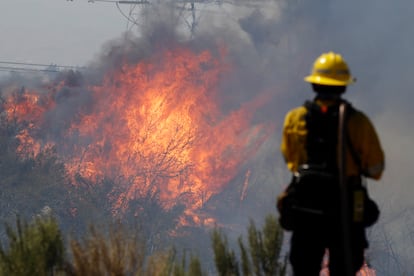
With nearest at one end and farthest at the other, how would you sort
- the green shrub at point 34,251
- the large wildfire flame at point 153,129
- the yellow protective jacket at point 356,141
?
the yellow protective jacket at point 356,141 → the green shrub at point 34,251 → the large wildfire flame at point 153,129

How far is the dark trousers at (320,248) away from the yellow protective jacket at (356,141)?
1.34 ft

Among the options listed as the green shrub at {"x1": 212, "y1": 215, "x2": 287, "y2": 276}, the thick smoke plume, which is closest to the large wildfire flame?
the thick smoke plume

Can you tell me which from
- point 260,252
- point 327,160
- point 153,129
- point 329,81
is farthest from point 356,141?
point 153,129

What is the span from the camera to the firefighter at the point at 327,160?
19.9ft

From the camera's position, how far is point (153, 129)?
62438mm

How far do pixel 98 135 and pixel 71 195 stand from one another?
5443 millimetres

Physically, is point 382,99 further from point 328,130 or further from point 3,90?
point 328,130

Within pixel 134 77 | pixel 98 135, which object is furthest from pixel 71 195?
pixel 134 77

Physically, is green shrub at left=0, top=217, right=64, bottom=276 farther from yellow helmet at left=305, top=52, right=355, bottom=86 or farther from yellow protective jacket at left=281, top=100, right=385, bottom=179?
yellow helmet at left=305, top=52, right=355, bottom=86

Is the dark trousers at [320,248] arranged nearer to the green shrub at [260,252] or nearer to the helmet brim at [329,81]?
the helmet brim at [329,81]

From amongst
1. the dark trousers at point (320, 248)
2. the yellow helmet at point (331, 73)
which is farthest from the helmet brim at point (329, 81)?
the dark trousers at point (320, 248)

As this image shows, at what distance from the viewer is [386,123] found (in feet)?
255

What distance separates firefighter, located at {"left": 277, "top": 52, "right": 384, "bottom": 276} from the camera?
19.9 ft

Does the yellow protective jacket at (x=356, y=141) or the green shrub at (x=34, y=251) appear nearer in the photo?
the yellow protective jacket at (x=356, y=141)
